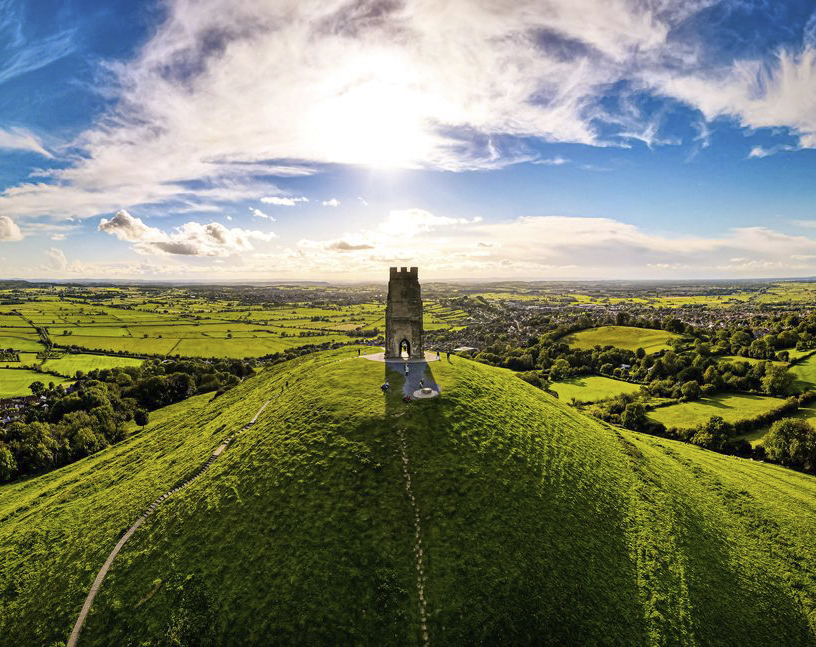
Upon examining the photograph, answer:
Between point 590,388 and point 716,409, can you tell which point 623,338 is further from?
point 716,409

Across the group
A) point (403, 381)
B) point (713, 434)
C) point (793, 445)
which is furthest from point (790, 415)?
point (403, 381)

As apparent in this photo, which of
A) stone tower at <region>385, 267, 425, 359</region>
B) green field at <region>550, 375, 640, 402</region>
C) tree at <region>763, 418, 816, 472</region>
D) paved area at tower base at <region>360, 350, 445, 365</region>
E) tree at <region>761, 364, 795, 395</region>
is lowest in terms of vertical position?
green field at <region>550, 375, 640, 402</region>

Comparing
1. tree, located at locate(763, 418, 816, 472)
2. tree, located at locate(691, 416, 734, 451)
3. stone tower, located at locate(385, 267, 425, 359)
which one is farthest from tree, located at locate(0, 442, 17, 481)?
tree, located at locate(763, 418, 816, 472)

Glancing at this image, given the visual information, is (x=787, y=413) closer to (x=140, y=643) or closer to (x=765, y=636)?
(x=765, y=636)

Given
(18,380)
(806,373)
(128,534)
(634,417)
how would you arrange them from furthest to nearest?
(18,380)
(806,373)
(634,417)
(128,534)

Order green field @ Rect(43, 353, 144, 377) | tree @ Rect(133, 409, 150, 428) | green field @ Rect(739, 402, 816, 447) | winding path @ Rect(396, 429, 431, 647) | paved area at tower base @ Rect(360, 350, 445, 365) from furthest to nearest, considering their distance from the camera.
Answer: green field @ Rect(43, 353, 144, 377)
tree @ Rect(133, 409, 150, 428)
green field @ Rect(739, 402, 816, 447)
paved area at tower base @ Rect(360, 350, 445, 365)
winding path @ Rect(396, 429, 431, 647)

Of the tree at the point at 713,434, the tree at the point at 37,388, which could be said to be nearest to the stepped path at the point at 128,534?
the tree at the point at 713,434

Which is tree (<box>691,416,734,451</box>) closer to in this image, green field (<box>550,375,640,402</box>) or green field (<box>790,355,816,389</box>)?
green field (<box>550,375,640,402</box>)
